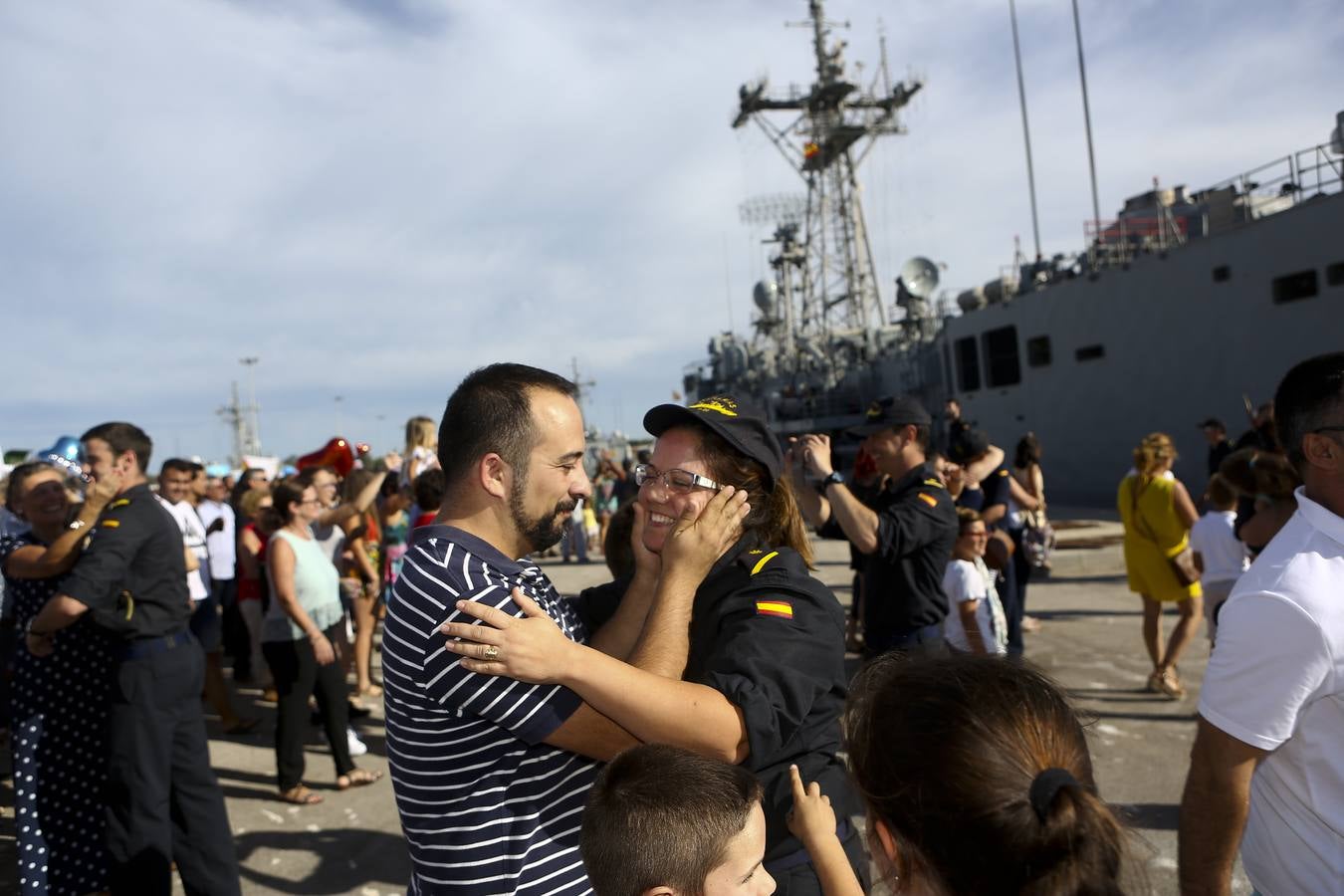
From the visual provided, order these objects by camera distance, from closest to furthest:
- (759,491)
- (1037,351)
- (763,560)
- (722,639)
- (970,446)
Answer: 1. (722,639)
2. (763,560)
3. (759,491)
4. (970,446)
5. (1037,351)

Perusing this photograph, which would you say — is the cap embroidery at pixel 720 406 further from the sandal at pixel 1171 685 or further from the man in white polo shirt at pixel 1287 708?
the sandal at pixel 1171 685

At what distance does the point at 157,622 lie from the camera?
3928mm

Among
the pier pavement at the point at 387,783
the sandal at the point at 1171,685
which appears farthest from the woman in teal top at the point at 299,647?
the sandal at the point at 1171,685

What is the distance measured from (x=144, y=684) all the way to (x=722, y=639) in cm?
317

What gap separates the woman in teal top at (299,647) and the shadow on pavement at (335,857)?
47cm

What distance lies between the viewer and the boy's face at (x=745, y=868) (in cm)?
165

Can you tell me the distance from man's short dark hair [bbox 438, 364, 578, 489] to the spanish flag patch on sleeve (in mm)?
598

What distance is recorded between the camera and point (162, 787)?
151 inches

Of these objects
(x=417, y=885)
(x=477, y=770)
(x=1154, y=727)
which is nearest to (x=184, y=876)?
(x=417, y=885)

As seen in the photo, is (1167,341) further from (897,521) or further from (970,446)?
(897,521)

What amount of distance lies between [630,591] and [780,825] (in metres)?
0.62

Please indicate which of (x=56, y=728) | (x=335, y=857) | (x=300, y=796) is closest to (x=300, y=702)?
(x=300, y=796)

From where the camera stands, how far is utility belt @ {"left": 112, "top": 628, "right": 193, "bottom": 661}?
3889 mm

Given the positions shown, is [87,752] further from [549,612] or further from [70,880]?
[549,612]
